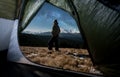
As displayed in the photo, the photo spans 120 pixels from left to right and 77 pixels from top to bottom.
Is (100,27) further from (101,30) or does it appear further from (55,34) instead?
(55,34)

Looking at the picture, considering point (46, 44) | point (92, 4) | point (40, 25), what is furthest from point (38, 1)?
point (92, 4)

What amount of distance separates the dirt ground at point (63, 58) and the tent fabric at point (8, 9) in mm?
541

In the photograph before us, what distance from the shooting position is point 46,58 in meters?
2.63

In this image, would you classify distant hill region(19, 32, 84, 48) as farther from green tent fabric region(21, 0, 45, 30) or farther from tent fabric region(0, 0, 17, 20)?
tent fabric region(0, 0, 17, 20)

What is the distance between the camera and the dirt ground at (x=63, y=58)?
2422 mm

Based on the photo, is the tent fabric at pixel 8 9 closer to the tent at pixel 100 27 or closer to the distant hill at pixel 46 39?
the distant hill at pixel 46 39

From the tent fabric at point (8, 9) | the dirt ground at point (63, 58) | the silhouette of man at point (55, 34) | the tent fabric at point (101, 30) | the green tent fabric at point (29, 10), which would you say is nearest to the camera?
the tent fabric at point (101, 30)

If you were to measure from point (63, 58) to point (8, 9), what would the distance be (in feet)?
3.37

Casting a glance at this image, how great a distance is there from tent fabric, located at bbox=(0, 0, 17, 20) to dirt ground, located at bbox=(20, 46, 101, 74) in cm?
54

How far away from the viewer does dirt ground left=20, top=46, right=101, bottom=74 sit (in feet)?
7.95

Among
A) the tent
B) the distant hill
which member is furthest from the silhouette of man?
the tent

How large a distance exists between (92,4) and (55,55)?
1.99 feet

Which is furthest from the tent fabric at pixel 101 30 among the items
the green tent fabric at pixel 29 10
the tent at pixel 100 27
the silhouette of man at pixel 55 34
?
the green tent fabric at pixel 29 10

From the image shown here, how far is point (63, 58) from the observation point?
2535 mm
